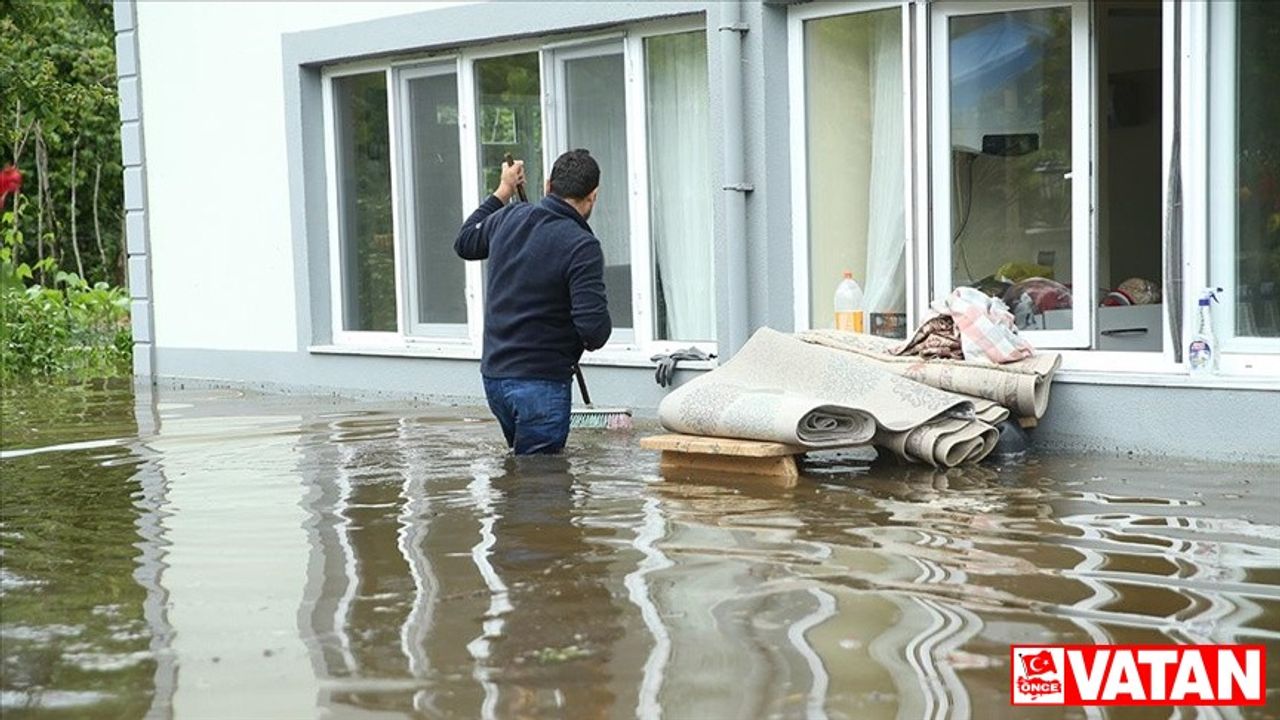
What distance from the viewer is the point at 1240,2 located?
9.05 meters

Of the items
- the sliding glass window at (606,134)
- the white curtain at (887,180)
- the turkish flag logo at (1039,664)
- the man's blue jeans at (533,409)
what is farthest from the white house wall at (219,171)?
the turkish flag logo at (1039,664)

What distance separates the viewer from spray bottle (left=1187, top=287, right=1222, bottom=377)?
9125mm

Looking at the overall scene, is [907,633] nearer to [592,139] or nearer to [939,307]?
[939,307]

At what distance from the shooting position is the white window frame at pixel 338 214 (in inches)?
554

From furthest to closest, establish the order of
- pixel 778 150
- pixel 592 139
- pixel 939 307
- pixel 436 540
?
pixel 592 139 → pixel 778 150 → pixel 939 307 → pixel 436 540

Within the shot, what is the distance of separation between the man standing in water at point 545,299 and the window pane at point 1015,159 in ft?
8.03

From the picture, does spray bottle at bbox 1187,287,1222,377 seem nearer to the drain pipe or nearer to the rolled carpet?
the rolled carpet

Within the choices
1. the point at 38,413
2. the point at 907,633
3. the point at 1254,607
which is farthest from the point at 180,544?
the point at 38,413

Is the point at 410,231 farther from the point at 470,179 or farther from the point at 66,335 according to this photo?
the point at 66,335

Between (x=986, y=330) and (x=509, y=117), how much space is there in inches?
189

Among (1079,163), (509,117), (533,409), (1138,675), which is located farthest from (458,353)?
(1138,675)

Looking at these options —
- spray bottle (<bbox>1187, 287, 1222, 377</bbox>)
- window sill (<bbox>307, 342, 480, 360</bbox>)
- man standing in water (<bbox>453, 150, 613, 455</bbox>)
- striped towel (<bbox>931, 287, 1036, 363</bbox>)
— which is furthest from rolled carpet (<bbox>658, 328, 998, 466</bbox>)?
window sill (<bbox>307, 342, 480, 360</bbox>)

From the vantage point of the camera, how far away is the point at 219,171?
605 inches

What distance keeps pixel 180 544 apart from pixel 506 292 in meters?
2.44
